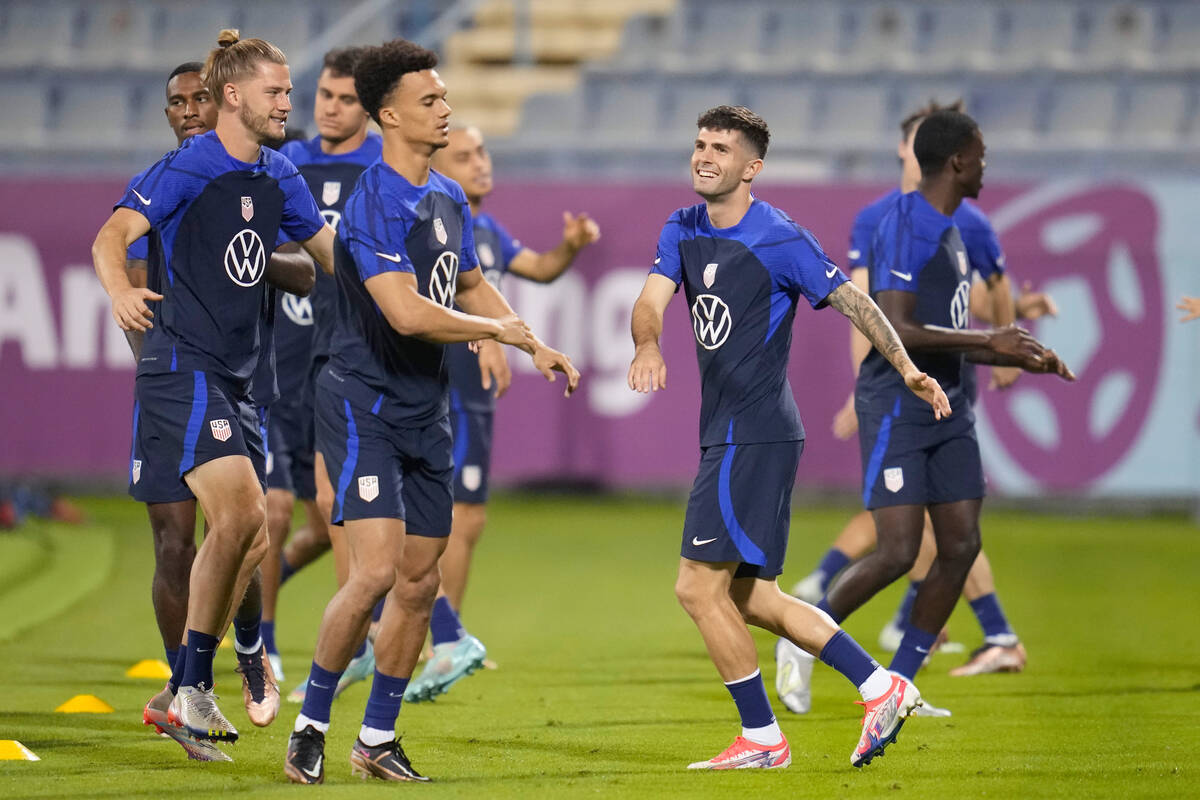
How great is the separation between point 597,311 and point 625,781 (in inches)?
374

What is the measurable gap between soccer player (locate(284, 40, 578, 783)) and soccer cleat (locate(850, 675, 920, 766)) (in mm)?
1430

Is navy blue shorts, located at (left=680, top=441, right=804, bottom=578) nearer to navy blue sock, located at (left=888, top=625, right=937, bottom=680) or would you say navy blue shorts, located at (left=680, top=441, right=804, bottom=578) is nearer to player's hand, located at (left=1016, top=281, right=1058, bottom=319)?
navy blue sock, located at (left=888, top=625, right=937, bottom=680)

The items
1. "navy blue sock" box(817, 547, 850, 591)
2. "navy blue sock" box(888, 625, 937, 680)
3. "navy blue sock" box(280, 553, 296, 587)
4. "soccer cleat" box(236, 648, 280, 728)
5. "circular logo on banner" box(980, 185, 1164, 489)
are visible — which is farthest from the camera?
"circular logo on banner" box(980, 185, 1164, 489)

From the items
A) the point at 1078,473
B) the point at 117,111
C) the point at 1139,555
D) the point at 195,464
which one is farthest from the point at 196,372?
the point at 117,111

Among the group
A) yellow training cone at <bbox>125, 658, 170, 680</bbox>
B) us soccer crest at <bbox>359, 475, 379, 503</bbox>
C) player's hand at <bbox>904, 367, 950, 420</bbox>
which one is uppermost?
player's hand at <bbox>904, 367, 950, 420</bbox>

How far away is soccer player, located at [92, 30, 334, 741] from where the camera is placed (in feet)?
18.3

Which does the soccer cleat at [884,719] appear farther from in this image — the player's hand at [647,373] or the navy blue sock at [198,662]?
the navy blue sock at [198,662]

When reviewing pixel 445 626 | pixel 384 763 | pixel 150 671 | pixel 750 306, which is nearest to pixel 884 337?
pixel 750 306

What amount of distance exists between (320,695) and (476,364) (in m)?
3.02

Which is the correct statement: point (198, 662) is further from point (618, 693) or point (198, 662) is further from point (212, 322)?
point (618, 693)

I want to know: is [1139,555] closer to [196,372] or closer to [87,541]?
[87,541]

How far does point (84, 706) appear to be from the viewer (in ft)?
21.5

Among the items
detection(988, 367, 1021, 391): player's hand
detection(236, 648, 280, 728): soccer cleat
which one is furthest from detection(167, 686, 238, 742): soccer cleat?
detection(988, 367, 1021, 391): player's hand

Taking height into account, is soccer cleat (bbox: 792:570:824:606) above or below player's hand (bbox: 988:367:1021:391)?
below
